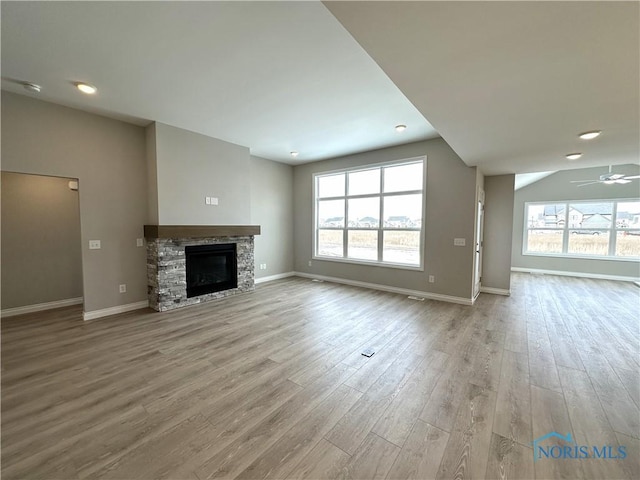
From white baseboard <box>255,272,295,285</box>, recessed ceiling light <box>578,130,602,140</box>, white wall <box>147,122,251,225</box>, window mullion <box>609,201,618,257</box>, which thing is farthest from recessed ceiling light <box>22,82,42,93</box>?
window mullion <box>609,201,618,257</box>

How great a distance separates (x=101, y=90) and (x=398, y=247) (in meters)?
5.19

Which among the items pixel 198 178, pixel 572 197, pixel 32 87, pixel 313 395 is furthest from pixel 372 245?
pixel 572 197

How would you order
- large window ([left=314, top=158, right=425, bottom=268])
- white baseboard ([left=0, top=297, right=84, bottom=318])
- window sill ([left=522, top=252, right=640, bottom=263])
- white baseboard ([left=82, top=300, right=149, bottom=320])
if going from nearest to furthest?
white baseboard ([left=82, top=300, right=149, bottom=320]) → white baseboard ([left=0, top=297, right=84, bottom=318]) → large window ([left=314, top=158, right=425, bottom=268]) → window sill ([left=522, top=252, right=640, bottom=263])

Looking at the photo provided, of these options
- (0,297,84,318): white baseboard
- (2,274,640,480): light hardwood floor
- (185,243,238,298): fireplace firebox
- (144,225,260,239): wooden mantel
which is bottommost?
(2,274,640,480): light hardwood floor

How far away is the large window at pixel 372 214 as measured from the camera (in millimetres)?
5031

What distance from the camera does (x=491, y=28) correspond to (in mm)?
1299

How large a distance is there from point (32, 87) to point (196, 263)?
291 centimetres

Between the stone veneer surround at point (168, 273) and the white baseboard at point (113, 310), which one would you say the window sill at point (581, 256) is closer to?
the stone veneer surround at point (168, 273)

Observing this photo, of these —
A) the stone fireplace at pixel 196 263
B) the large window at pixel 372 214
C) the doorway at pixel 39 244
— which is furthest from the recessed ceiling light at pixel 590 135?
the doorway at pixel 39 244

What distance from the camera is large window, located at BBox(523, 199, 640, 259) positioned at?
20.8 ft

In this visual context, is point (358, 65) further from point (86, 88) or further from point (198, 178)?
point (198, 178)

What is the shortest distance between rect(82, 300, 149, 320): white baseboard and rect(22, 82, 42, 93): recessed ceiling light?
2.91 metres

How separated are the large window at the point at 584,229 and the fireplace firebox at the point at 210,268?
8530 mm

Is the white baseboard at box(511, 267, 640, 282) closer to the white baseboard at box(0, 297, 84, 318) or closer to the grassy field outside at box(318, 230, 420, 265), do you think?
the grassy field outside at box(318, 230, 420, 265)
